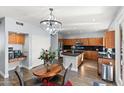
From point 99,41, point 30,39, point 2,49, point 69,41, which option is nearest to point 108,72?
point 30,39

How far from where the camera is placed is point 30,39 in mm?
6039

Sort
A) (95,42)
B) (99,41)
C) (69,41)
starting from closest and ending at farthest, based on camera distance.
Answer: (99,41) < (95,42) < (69,41)

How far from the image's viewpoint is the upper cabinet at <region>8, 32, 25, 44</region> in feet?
18.2

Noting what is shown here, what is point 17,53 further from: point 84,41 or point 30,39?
point 84,41

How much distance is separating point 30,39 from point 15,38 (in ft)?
2.55

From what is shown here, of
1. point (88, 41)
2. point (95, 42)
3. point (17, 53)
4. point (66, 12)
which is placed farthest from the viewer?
point (88, 41)

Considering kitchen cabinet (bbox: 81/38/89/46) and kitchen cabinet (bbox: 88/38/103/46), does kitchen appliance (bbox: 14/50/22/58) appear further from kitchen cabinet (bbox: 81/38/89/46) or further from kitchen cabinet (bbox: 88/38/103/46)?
kitchen cabinet (bbox: 88/38/103/46)

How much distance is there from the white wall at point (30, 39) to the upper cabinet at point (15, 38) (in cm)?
50

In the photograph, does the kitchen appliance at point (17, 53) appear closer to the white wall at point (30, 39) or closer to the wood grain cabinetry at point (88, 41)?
the white wall at point (30, 39)

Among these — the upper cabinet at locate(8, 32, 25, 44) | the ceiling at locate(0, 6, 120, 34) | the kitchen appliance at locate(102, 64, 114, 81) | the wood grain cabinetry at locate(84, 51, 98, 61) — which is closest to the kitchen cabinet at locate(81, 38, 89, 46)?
the wood grain cabinetry at locate(84, 51, 98, 61)
